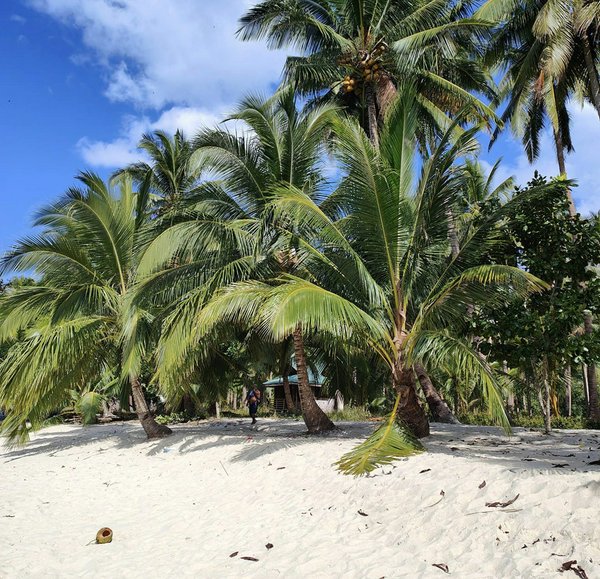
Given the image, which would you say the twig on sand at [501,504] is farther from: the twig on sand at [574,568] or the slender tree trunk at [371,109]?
the slender tree trunk at [371,109]

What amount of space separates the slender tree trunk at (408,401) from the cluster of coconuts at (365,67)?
7.78 meters

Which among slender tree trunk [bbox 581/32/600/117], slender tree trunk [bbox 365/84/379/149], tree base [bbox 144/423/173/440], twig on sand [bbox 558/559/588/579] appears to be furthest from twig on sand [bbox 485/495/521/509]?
slender tree trunk [bbox 581/32/600/117]

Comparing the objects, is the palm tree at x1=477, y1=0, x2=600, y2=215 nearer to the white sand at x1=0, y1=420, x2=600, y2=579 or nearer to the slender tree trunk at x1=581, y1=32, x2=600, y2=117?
the slender tree trunk at x1=581, y1=32, x2=600, y2=117

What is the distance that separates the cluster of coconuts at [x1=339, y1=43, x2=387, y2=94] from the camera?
1242 cm

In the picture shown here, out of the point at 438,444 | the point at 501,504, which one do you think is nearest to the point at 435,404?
the point at 438,444

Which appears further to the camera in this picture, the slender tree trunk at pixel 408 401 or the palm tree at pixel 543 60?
the palm tree at pixel 543 60

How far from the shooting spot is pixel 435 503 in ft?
17.5

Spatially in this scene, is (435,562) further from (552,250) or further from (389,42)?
(389,42)

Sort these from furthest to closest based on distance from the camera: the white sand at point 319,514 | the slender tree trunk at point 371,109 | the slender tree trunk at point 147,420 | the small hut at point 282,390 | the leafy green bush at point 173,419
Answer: the small hut at point 282,390, the leafy green bush at point 173,419, the slender tree trunk at point 147,420, the slender tree trunk at point 371,109, the white sand at point 319,514

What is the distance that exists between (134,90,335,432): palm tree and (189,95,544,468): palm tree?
144cm

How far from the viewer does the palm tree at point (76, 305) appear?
11375 mm

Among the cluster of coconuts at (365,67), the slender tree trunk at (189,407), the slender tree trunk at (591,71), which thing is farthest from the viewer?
the slender tree trunk at (189,407)

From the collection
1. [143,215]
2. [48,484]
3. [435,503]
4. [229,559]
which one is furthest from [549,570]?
[143,215]

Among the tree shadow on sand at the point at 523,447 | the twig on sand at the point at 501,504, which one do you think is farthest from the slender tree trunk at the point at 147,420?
the twig on sand at the point at 501,504
